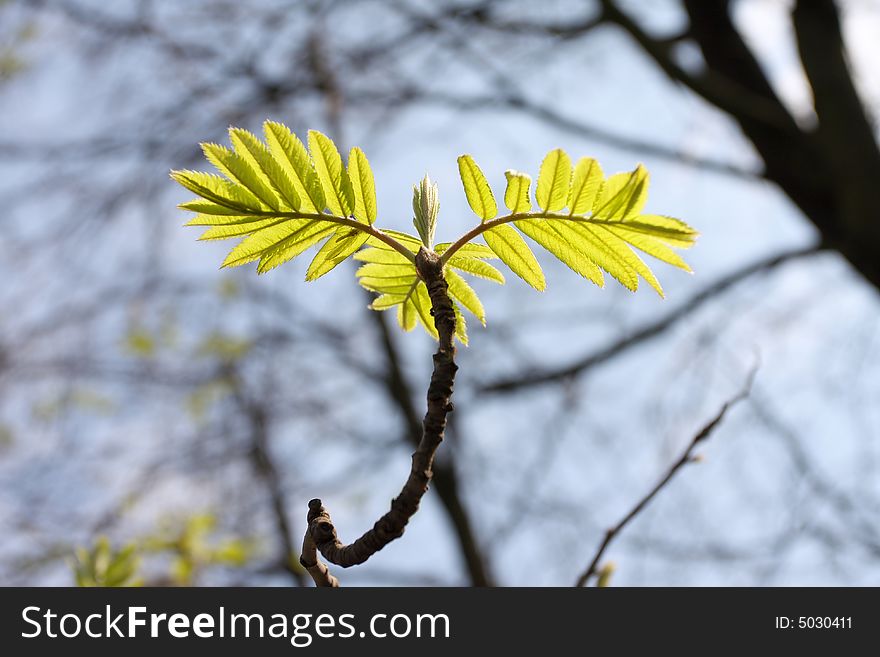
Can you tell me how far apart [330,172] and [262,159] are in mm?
78

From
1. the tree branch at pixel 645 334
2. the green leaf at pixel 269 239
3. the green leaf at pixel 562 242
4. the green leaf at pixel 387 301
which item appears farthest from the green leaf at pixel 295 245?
the tree branch at pixel 645 334

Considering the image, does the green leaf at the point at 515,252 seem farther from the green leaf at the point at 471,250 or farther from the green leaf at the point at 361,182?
the green leaf at the point at 361,182

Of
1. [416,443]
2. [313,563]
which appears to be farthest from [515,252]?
[416,443]

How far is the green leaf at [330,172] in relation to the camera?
2.89 feet

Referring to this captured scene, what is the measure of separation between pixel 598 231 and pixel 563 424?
14.4ft

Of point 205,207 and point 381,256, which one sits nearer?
point 205,207

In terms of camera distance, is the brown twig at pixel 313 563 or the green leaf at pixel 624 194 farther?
the green leaf at pixel 624 194

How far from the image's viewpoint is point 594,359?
16.4 ft

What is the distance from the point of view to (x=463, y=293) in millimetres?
1001

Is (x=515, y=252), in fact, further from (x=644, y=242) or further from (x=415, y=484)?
(x=415, y=484)

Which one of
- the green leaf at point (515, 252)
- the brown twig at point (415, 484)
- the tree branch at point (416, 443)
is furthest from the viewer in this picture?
the tree branch at point (416, 443)

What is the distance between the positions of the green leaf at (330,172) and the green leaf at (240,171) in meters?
0.06
